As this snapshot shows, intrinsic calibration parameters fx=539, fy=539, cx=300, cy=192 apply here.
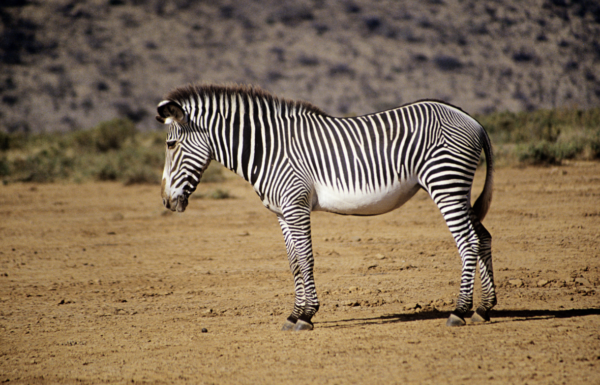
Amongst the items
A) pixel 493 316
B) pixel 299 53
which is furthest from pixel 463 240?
pixel 299 53

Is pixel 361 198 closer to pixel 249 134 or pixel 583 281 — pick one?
pixel 249 134

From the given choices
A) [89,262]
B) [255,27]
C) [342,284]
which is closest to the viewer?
[342,284]

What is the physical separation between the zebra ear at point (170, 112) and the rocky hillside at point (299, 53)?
3495cm

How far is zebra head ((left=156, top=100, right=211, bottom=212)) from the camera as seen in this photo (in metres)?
5.33

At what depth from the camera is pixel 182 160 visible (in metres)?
5.34

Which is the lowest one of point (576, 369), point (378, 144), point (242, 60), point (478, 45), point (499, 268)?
point (242, 60)

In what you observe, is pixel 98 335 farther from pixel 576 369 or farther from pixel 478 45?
pixel 478 45

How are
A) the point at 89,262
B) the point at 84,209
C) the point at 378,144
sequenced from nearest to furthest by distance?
the point at 378,144 < the point at 89,262 < the point at 84,209

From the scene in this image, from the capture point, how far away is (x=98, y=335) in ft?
17.5

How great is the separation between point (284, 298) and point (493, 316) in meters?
2.30

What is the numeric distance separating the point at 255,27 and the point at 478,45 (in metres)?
18.9

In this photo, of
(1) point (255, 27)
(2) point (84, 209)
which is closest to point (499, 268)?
(2) point (84, 209)

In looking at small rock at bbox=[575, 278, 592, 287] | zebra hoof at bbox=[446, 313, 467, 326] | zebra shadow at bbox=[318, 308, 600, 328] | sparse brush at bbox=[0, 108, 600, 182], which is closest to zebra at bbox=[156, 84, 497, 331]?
zebra hoof at bbox=[446, 313, 467, 326]

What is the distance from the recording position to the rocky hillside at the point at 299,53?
39656 mm
